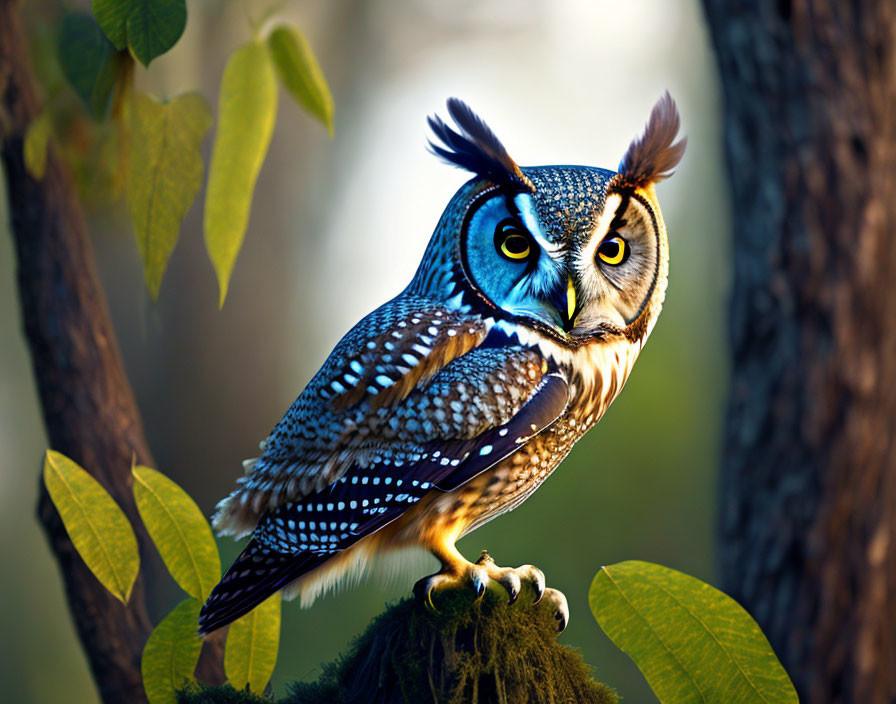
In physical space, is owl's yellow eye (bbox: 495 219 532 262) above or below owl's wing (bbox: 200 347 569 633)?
above

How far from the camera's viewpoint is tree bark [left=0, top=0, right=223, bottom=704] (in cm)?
79

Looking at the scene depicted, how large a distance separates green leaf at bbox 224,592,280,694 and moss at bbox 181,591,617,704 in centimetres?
4

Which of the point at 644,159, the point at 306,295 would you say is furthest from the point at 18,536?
the point at 644,159

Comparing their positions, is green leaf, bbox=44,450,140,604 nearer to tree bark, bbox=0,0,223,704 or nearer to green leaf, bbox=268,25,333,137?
tree bark, bbox=0,0,223,704

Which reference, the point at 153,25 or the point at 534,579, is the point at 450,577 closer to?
the point at 534,579

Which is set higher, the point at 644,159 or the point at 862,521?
the point at 644,159

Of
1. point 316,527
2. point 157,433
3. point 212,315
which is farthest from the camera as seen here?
point 212,315

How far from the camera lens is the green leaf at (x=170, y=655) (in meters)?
0.61

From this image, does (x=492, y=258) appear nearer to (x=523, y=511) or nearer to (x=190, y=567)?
(x=190, y=567)

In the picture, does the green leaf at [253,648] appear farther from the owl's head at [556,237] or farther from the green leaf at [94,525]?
the owl's head at [556,237]

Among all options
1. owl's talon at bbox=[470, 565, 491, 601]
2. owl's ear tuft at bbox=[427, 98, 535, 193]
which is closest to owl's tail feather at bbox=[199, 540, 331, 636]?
owl's talon at bbox=[470, 565, 491, 601]

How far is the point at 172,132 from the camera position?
24.3 inches

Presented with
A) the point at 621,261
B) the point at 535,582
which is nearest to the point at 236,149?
the point at 621,261

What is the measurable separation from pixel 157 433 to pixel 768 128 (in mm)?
1402
